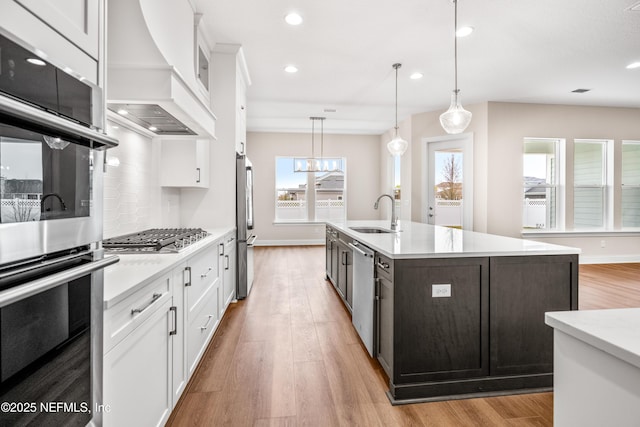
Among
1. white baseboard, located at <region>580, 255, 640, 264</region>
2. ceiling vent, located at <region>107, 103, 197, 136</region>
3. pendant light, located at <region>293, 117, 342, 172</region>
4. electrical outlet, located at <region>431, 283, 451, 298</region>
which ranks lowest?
white baseboard, located at <region>580, 255, 640, 264</region>

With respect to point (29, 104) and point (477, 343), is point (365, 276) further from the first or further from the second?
point (29, 104)

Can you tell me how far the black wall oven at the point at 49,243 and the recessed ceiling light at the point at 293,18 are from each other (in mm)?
2577

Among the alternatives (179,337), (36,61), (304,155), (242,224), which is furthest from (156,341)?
(304,155)

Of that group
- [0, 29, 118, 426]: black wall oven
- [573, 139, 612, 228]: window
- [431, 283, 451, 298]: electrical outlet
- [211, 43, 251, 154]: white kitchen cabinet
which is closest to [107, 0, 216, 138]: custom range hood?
[0, 29, 118, 426]: black wall oven

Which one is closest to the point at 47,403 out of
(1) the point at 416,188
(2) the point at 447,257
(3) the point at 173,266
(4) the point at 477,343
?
(3) the point at 173,266

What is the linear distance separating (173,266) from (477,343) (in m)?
1.80

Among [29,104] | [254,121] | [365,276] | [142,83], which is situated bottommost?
[365,276]

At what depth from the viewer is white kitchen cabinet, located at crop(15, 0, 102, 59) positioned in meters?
0.77

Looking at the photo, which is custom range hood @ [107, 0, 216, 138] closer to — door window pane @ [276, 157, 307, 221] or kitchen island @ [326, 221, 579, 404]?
kitchen island @ [326, 221, 579, 404]

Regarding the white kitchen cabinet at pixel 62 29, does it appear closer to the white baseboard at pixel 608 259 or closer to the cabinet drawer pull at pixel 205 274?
the cabinet drawer pull at pixel 205 274

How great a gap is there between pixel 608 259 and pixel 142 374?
25.0ft

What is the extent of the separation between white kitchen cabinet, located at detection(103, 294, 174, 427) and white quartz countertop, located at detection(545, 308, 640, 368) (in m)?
1.34

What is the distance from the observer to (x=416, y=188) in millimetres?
6426

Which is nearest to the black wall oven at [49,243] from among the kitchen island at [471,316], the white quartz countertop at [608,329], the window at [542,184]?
the white quartz countertop at [608,329]
